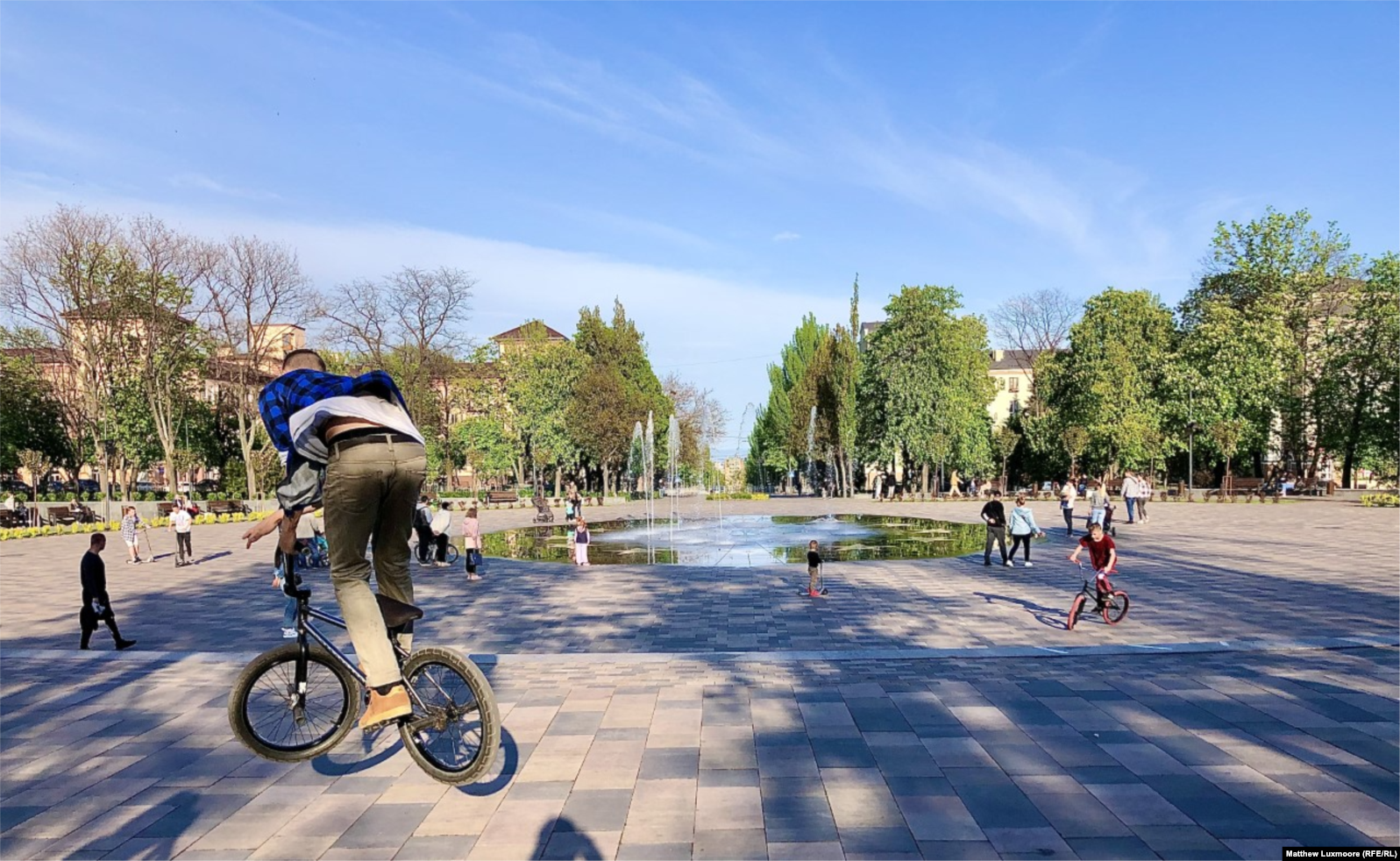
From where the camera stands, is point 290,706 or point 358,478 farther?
point 290,706

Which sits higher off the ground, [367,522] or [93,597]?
[367,522]

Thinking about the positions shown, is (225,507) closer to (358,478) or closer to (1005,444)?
(358,478)

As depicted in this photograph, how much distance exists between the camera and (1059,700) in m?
6.21

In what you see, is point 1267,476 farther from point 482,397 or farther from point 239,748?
point 239,748

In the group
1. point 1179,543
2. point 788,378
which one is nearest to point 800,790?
point 1179,543

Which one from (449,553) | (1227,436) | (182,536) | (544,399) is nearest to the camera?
(182,536)

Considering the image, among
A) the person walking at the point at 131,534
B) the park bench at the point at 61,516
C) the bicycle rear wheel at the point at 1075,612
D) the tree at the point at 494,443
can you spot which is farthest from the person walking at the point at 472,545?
the tree at the point at 494,443

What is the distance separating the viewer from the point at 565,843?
3797 mm

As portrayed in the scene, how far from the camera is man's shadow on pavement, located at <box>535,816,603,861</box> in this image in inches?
145

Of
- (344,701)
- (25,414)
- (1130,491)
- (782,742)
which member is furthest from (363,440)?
(25,414)

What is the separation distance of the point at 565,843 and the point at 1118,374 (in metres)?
49.8

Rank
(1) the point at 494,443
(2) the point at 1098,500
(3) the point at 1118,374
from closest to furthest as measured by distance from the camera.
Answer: (2) the point at 1098,500 → (3) the point at 1118,374 → (1) the point at 494,443

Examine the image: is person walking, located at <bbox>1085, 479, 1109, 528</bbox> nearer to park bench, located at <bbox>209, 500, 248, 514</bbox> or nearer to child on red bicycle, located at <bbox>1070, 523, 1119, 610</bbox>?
child on red bicycle, located at <bbox>1070, 523, 1119, 610</bbox>

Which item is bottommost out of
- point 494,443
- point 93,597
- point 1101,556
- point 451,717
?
point 93,597
